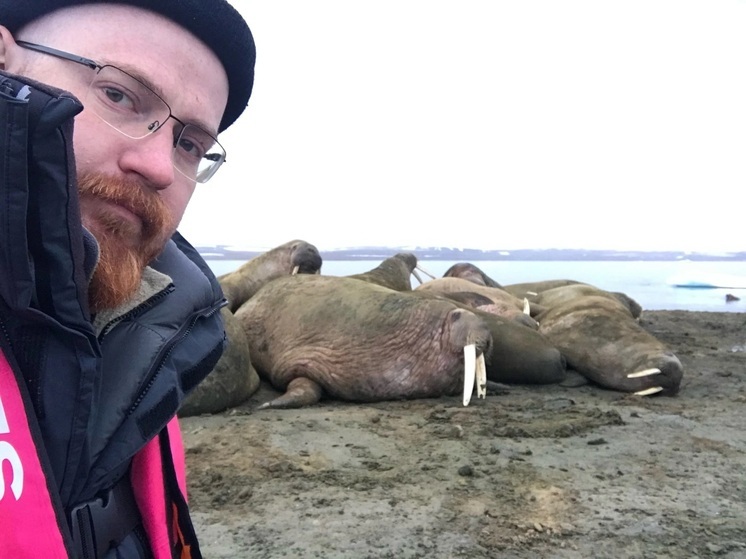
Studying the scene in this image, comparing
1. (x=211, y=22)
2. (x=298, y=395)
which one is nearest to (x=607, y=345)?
(x=298, y=395)

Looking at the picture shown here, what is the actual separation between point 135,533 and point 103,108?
90 cm

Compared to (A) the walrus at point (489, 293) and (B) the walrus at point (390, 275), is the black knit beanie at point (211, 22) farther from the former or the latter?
(A) the walrus at point (489, 293)

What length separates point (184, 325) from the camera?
138cm

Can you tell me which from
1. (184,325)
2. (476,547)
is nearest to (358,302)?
(476,547)

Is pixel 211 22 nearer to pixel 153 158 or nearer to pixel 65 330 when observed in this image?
pixel 153 158

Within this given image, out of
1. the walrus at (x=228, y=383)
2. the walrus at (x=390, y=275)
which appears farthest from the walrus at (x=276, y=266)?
the walrus at (x=228, y=383)

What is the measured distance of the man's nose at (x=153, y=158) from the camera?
47.0 inches

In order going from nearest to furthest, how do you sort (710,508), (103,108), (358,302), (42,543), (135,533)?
1. (42,543)
2. (103,108)
3. (135,533)
4. (710,508)
5. (358,302)

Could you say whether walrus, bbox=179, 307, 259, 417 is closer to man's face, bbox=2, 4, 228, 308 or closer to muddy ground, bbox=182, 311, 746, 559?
muddy ground, bbox=182, 311, 746, 559

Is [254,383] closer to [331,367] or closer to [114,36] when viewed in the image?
[331,367]

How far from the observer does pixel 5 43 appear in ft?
3.88

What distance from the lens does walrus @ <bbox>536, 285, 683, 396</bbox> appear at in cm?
495

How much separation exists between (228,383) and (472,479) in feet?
6.72

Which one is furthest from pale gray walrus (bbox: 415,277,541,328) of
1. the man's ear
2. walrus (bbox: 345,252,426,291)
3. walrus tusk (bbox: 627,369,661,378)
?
the man's ear
